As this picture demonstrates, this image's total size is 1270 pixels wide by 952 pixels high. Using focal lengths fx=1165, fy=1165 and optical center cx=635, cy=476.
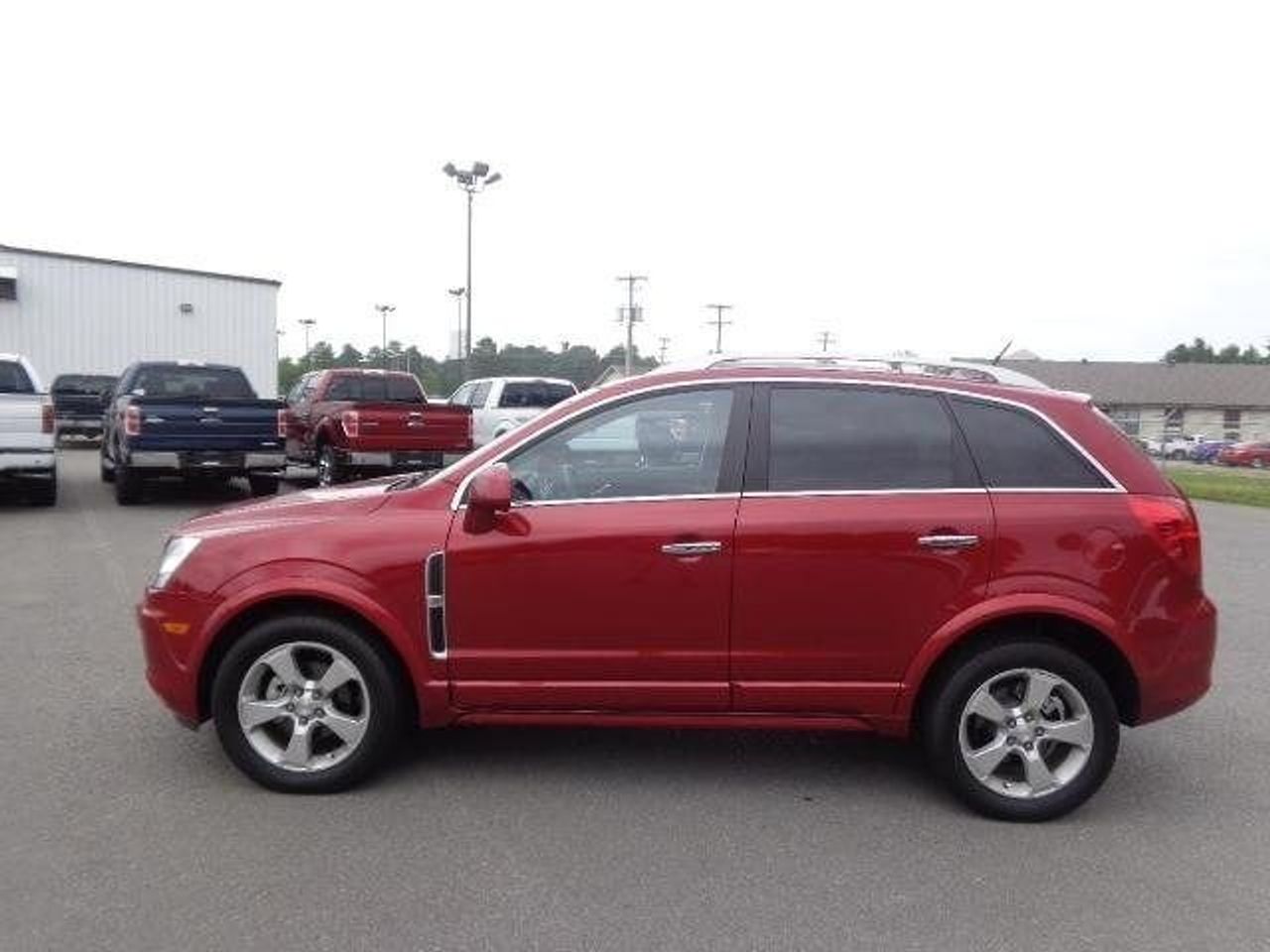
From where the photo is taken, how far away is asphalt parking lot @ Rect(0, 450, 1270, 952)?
3.53 metres

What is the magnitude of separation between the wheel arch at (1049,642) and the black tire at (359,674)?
6.56ft

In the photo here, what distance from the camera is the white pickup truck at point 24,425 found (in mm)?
13086

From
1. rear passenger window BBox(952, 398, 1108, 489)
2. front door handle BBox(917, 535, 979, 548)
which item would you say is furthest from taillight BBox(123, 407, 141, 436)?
front door handle BBox(917, 535, 979, 548)

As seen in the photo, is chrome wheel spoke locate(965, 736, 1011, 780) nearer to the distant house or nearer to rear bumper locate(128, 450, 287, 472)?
rear bumper locate(128, 450, 287, 472)

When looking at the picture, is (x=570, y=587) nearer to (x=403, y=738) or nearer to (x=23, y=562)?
(x=403, y=738)

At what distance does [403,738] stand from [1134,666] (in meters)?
3.07

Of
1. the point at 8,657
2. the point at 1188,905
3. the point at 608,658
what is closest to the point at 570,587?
the point at 608,658

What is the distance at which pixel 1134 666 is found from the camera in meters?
4.43

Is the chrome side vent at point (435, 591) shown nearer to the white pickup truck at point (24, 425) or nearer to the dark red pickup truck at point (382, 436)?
the dark red pickup truck at point (382, 436)

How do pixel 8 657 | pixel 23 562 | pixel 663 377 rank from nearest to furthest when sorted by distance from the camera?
pixel 663 377, pixel 8 657, pixel 23 562

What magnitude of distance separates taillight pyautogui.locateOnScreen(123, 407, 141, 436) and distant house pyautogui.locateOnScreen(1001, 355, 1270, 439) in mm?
67049

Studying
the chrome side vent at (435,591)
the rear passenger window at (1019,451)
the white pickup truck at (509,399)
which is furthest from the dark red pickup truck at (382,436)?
the rear passenger window at (1019,451)

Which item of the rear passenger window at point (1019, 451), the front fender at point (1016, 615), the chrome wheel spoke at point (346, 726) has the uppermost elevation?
the rear passenger window at point (1019, 451)

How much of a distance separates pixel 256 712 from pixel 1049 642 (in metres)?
3.09
